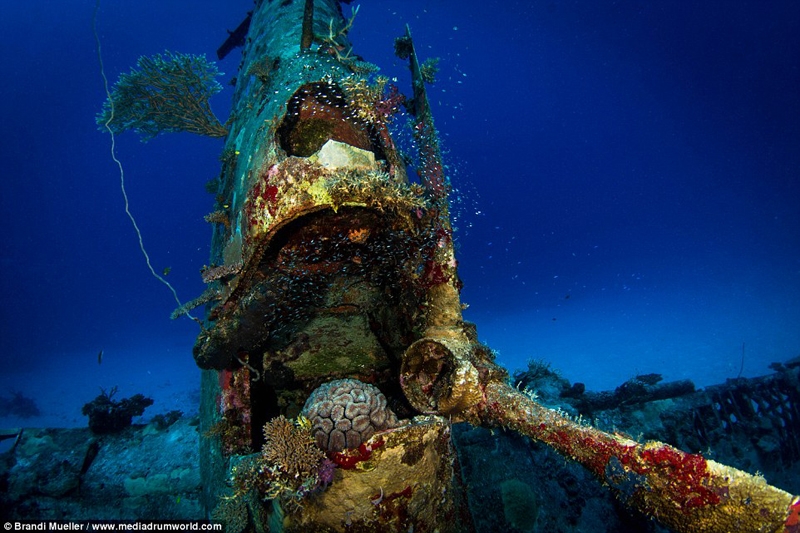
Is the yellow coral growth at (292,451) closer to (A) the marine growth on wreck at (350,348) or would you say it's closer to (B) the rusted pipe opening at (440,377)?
(A) the marine growth on wreck at (350,348)

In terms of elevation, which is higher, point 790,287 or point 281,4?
point 790,287

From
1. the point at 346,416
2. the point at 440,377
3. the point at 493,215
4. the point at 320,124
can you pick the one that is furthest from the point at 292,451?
the point at 493,215

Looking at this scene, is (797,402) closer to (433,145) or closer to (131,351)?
(433,145)

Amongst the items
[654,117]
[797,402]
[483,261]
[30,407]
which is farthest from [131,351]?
[654,117]

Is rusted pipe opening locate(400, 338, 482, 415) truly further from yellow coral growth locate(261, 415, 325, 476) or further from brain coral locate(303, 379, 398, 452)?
yellow coral growth locate(261, 415, 325, 476)

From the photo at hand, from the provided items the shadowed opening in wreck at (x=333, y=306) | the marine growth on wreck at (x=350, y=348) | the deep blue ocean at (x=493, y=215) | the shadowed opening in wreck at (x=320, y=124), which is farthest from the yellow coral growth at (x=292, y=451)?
the deep blue ocean at (x=493, y=215)

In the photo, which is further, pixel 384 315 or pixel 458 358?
pixel 384 315

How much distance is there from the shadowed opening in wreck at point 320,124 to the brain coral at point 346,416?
8.05 feet

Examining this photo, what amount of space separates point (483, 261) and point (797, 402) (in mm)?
59912

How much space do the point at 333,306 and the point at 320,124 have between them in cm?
233

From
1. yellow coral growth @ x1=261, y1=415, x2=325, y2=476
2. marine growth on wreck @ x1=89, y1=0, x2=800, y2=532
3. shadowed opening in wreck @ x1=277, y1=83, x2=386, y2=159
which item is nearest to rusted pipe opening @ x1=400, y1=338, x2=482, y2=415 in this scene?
marine growth on wreck @ x1=89, y1=0, x2=800, y2=532

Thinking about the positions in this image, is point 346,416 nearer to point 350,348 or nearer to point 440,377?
point 440,377

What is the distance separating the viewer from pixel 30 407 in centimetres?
2800

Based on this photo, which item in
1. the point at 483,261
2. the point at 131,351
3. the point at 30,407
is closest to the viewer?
the point at 30,407
